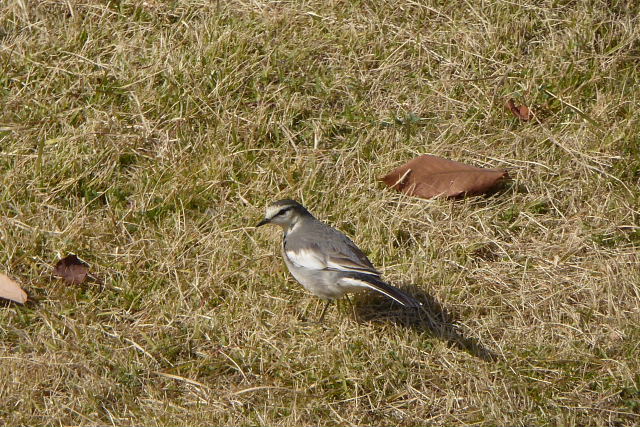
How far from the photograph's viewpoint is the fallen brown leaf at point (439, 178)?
688 centimetres

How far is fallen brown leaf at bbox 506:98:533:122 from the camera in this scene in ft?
24.5

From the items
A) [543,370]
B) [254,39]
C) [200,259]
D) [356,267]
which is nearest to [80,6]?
[254,39]

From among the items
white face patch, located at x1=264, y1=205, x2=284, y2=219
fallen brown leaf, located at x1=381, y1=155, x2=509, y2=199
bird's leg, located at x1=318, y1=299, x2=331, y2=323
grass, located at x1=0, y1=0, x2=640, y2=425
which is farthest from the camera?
fallen brown leaf, located at x1=381, y1=155, x2=509, y2=199

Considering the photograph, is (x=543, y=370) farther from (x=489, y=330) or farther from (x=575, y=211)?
(x=575, y=211)

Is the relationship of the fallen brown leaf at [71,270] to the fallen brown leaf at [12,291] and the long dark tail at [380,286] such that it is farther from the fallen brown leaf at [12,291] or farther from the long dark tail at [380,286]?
the long dark tail at [380,286]

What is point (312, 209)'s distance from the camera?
22.6ft

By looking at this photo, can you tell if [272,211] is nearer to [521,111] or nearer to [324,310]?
[324,310]

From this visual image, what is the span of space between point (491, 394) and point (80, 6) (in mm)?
4641

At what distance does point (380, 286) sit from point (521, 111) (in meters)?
2.40

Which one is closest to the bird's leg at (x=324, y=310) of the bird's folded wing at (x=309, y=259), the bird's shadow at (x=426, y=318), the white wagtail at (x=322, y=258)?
the white wagtail at (x=322, y=258)

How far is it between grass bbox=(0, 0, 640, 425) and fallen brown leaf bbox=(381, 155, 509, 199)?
92 millimetres

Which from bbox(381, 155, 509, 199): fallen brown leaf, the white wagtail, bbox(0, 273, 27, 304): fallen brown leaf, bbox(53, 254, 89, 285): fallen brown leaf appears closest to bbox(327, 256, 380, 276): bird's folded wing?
the white wagtail

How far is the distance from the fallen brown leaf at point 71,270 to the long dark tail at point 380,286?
1.70 meters

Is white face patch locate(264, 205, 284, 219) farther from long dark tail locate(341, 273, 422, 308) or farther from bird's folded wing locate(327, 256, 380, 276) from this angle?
long dark tail locate(341, 273, 422, 308)
